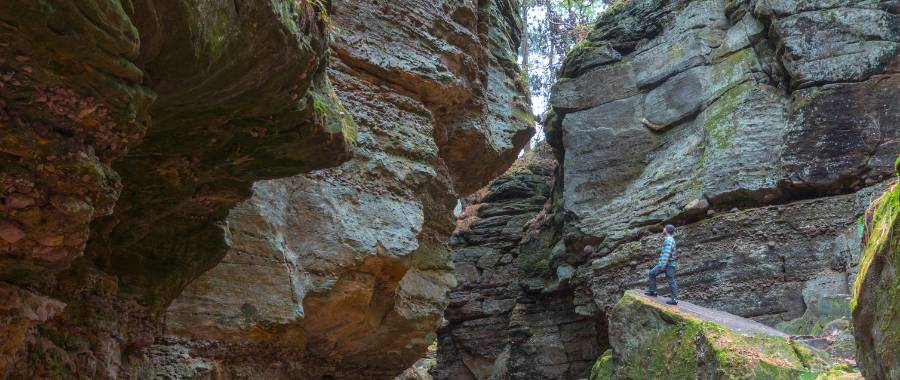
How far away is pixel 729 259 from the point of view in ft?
54.8

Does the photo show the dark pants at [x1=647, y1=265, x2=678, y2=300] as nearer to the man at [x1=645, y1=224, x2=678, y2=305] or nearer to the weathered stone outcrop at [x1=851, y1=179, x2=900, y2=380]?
the man at [x1=645, y1=224, x2=678, y2=305]

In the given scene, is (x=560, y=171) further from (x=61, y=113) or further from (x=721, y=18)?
(x=61, y=113)

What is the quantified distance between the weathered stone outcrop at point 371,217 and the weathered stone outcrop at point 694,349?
9.44ft

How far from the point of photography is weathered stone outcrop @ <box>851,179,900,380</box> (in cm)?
504

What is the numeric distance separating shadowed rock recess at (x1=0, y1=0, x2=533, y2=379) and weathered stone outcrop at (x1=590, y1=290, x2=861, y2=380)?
2855 mm

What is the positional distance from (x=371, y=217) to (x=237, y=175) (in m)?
3.80

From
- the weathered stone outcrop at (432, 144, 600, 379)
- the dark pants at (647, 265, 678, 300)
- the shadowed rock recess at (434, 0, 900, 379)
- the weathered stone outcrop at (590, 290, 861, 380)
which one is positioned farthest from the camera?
the weathered stone outcrop at (432, 144, 600, 379)

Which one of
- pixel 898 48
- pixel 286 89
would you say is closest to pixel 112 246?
pixel 286 89

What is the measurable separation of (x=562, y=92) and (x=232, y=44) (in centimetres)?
1762

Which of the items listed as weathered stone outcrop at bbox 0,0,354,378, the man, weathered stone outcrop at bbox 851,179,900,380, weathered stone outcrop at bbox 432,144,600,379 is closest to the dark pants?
the man

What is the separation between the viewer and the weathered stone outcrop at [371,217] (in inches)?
338

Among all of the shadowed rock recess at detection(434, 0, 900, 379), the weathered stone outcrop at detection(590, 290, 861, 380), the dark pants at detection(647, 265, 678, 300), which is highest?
the shadowed rock recess at detection(434, 0, 900, 379)

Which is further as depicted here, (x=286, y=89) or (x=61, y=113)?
(x=286, y=89)

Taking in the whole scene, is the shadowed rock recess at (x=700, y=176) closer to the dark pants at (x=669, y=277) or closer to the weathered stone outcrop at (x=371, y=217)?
the dark pants at (x=669, y=277)
